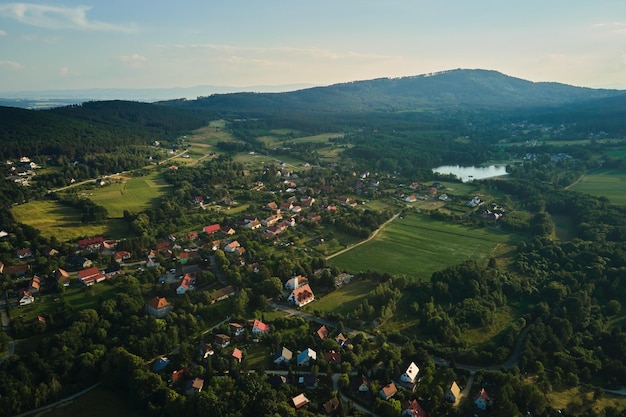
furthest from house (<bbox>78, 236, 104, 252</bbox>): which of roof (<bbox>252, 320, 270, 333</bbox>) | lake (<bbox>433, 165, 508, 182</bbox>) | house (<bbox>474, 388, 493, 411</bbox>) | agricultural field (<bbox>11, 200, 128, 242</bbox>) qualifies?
lake (<bbox>433, 165, 508, 182</bbox>)

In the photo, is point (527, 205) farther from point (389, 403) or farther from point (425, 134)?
point (425, 134)

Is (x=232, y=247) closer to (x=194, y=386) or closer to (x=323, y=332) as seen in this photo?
(x=323, y=332)

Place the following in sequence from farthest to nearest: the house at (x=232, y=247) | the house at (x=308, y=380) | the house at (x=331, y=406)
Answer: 1. the house at (x=232, y=247)
2. the house at (x=308, y=380)
3. the house at (x=331, y=406)

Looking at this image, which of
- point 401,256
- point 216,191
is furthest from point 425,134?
point 401,256

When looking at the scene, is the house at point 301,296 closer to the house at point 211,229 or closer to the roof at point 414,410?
the roof at point 414,410

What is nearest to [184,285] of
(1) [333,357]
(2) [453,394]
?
(1) [333,357]

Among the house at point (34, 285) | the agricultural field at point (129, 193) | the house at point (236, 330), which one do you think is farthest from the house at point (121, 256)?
the house at point (236, 330)
